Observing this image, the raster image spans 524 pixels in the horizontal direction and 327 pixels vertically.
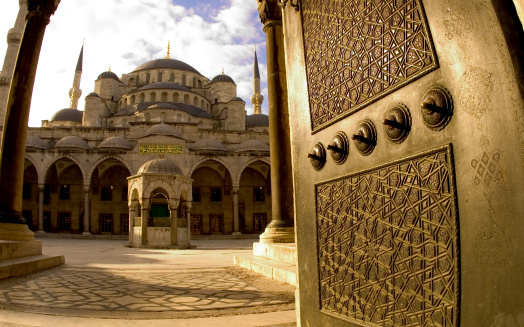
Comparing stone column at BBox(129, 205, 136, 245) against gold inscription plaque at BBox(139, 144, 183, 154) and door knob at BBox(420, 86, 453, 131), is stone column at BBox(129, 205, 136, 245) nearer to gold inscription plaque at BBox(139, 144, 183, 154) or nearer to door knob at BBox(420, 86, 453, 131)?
gold inscription plaque at BBox(139, 144, 183, 154)

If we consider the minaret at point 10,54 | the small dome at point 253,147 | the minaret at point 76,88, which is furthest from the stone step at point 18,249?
the minaret at point 76,88

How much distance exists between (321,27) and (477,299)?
4.23 ft

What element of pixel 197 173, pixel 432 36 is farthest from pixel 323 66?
pixel 197 173

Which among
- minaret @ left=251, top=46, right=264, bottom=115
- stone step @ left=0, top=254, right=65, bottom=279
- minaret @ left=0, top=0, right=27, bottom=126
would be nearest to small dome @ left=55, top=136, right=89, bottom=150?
minaret @ left=0, top=0, right=27, bottom=126

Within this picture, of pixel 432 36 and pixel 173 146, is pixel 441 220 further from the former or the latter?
pixel 173 146

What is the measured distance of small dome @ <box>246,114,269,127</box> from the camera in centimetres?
3450

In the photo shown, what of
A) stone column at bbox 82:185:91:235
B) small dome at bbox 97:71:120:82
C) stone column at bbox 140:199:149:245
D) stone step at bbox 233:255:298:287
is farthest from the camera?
small dome at bbox 97:71:120:82

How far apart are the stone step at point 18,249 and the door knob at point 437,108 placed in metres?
5.67

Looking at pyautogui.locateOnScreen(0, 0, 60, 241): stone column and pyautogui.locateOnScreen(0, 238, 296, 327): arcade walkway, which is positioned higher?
pyautogui.locateOnScreen(0, 0, 60, 241): stone column

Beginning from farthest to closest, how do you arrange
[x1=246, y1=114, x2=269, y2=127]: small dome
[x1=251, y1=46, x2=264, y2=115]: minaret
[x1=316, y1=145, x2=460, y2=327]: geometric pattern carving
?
[x1=251, y1=46, x2=264, y2=115]: minaret < [x1=246, y1=114, x2=269, y2=127]: small dome < [x1=316, y1=145, x2=460, y2=327]: geometric pattern carving

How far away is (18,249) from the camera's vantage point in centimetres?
527

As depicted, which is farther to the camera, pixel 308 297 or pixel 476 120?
pixel 308 297

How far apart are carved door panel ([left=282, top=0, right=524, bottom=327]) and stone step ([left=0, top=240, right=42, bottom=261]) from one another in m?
4.95

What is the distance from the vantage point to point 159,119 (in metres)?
27.4
